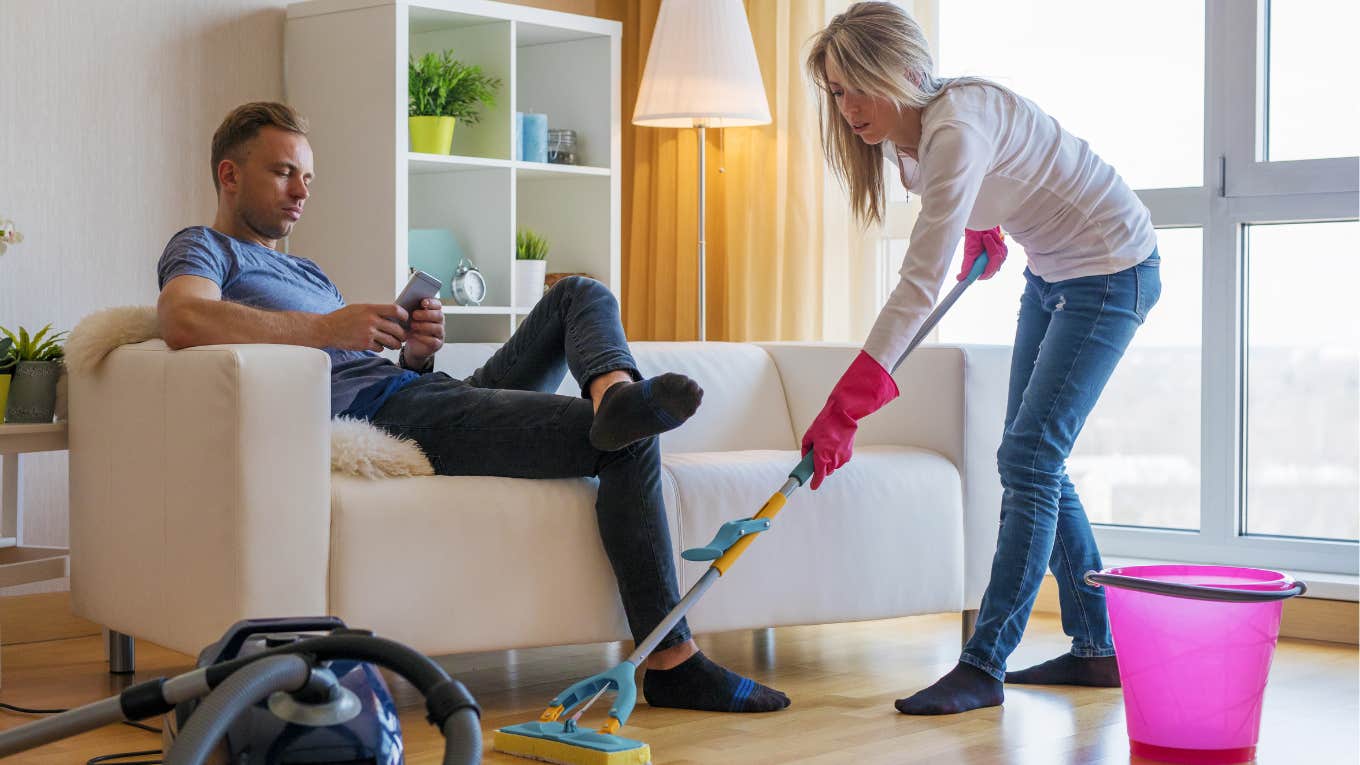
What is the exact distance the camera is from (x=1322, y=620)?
9.90 ft

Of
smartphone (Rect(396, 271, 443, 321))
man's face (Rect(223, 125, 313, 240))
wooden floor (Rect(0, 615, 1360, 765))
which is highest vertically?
man's face (Rect(223, 125, 313, 240))

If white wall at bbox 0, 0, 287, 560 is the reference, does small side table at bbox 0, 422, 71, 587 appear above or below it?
below

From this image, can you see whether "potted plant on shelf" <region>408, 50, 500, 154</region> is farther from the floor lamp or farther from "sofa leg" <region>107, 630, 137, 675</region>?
"sofa leg" <region>107, 630, 137, 675</region>

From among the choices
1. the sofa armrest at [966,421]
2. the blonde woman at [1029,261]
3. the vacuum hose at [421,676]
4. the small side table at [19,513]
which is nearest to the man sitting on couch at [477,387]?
the blonde woman at [1029,261]

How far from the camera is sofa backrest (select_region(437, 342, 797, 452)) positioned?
293 centimetres

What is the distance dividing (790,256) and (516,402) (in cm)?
164

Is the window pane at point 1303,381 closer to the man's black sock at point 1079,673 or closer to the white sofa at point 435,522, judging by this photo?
the white sofa at point 435,522

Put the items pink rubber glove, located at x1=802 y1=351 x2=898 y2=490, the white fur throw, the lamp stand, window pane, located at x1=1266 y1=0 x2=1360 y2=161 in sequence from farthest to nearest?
the lamp stand → window pane, located at x1=1266 y1=0 x2=1360 y2=161 → the white fur throw → pink rubber glove, located at x1=802 y1=351 x2=898 y2=490

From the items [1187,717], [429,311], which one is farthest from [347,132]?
[1187,717]

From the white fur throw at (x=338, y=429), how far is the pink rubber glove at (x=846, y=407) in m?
0.60

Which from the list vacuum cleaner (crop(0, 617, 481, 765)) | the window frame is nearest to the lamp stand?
the window frame

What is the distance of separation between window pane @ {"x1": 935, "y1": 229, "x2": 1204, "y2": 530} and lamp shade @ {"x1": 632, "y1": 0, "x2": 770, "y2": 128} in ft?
2.53

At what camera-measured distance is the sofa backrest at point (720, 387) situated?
9.60 feet

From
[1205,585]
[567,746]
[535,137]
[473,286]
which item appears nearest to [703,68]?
[535,137]
